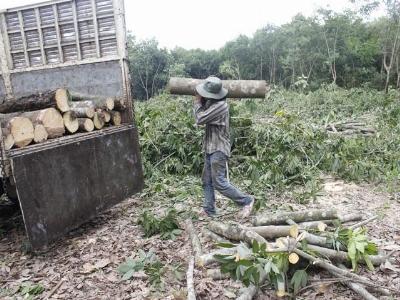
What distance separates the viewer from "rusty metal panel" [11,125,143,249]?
3.47 metres

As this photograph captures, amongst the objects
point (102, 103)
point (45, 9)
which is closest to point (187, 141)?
point (102, 103)

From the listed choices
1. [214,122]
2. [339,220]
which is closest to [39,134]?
[214,122]

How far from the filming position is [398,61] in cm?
2467

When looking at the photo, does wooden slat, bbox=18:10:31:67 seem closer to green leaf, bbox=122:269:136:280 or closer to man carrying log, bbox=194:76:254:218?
man carrying log, bbox=194:76:254:218

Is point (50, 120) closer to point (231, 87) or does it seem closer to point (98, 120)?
point (98, 120)

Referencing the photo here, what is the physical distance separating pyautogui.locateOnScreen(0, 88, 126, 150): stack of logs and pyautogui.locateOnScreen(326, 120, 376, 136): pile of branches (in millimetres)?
6347

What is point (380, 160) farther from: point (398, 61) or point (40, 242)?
point (398, 61)

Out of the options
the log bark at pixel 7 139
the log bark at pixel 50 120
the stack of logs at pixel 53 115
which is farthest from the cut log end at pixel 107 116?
the log bark at pixel 7 139

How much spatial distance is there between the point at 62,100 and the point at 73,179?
0.93 meters

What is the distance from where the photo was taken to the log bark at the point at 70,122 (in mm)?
4205

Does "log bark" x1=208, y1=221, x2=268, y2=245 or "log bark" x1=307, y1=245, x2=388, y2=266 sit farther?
"log bark" x1=208, y1=221, x2=268, y2=245

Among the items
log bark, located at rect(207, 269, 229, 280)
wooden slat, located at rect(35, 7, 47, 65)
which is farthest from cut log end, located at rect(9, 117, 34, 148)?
log bark, located at rect(207, 269, 229, 280)

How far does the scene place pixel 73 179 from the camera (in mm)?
3965

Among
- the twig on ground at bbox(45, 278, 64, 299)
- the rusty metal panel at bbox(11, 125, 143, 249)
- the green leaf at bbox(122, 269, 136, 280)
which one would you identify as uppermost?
the rusty metal panel at bbox(11, 125, 143, 249)
